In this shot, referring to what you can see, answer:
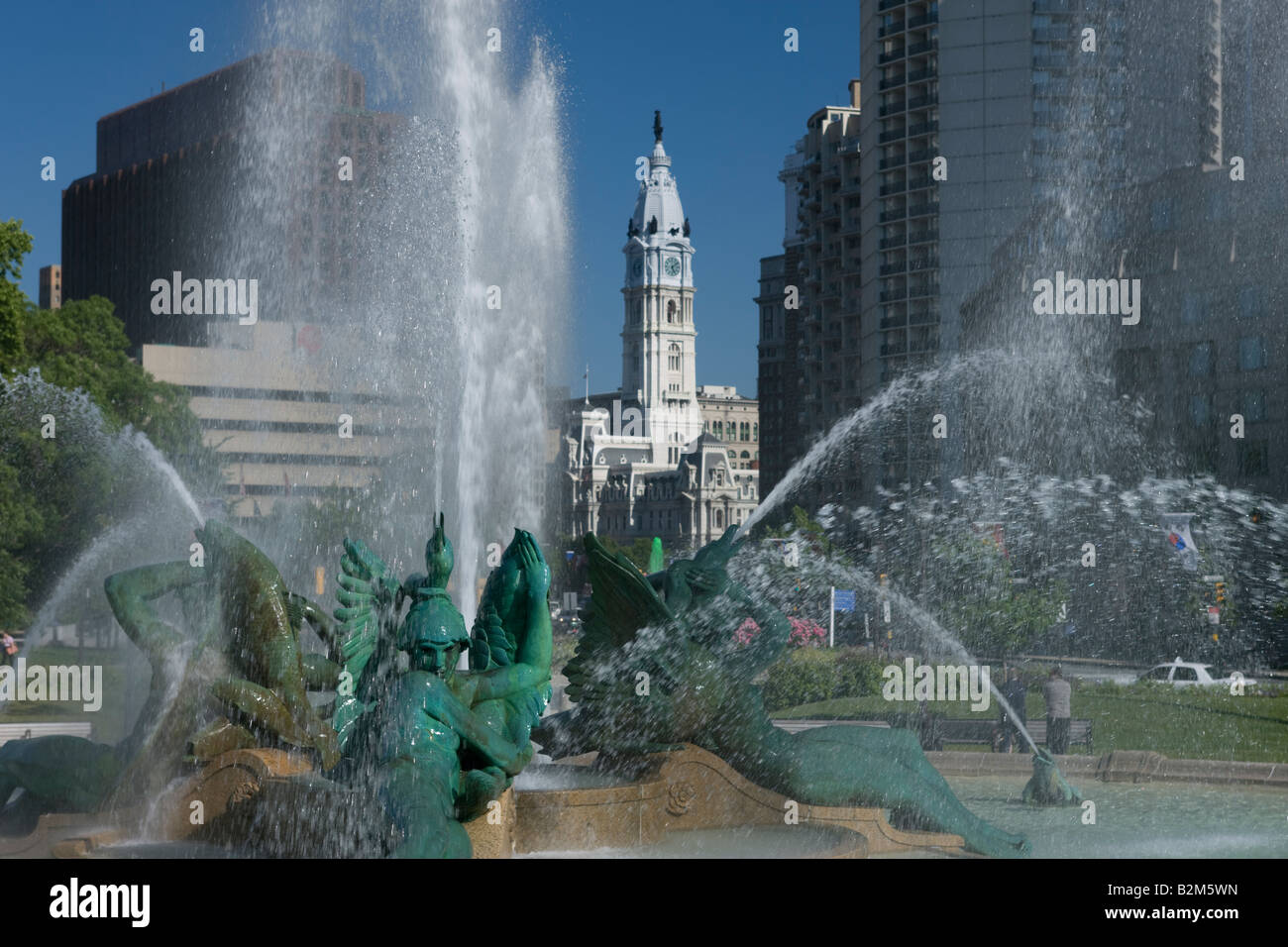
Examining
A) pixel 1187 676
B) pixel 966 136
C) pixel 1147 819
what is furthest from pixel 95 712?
pixel 966 136

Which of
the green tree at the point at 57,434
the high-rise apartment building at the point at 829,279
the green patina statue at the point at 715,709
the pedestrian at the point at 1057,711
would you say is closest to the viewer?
the green patina statue at the point at 715,709

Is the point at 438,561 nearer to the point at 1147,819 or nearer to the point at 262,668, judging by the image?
the point at 262,668

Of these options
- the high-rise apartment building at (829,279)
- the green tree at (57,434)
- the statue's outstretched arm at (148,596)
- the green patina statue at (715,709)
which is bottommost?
the green patina statue at (715,709)

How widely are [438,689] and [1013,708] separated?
47.6 feet

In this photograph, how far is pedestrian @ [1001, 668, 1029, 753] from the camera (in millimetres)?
23000

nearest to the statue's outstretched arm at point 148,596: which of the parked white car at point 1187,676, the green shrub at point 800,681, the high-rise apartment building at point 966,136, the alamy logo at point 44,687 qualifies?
the alamy logo at point 44,687

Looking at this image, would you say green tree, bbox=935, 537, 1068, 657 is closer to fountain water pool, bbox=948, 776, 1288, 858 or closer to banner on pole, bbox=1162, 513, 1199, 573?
banner on pole, bbox=1162, 513, 1199, 573

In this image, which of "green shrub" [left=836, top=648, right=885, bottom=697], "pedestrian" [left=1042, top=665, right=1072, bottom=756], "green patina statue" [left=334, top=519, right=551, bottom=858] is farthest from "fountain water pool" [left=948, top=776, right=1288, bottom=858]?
"green shrub" [left=836, top=648, right=885, bottom=697]

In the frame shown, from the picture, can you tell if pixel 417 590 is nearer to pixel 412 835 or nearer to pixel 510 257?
pixel 412 835

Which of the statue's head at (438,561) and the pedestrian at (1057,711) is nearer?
the statue's head at (438,561)

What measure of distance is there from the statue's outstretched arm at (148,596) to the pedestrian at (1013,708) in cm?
1284

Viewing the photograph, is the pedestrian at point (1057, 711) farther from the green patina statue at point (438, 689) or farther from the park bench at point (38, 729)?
the park bench at point (38, 729)

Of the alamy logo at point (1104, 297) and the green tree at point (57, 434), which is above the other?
the alamy logo at point (1104, 297)

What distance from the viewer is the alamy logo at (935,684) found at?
2919 cm
